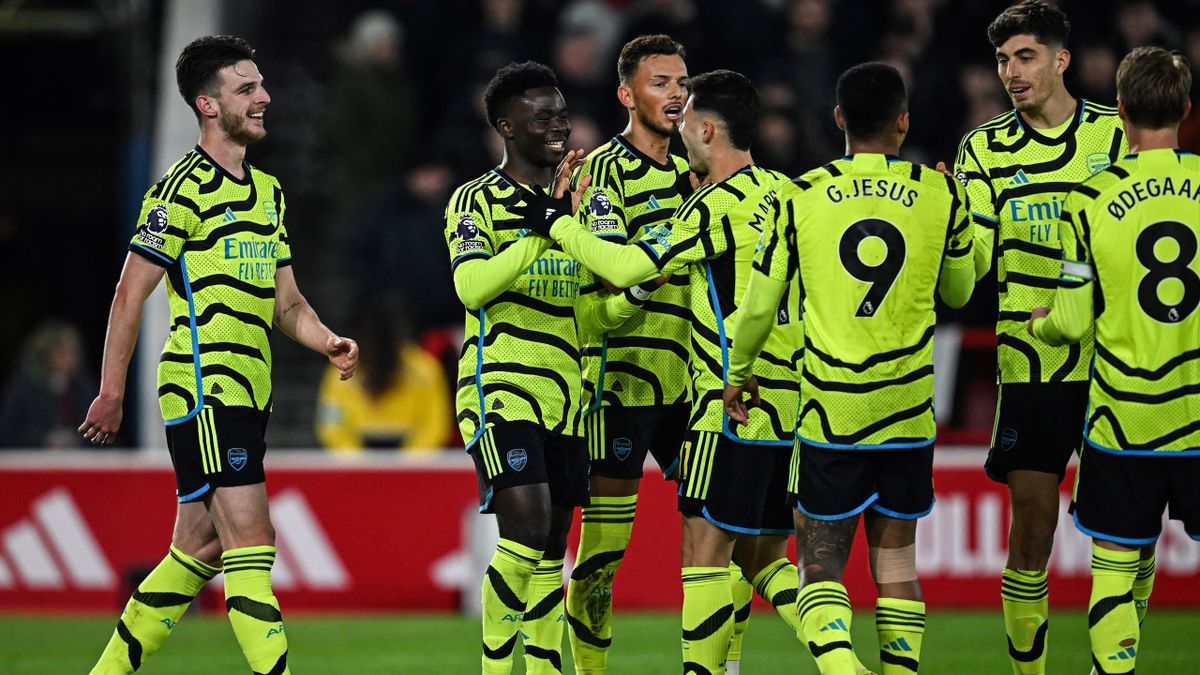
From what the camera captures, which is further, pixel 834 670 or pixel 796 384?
pixel 796 384

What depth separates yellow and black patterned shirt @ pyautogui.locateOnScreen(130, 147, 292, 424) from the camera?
695 centimetres

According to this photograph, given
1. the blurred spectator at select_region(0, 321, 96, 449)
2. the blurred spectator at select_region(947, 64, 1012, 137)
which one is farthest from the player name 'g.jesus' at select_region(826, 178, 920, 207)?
the blurred spectator at select_region(0, 321, 96, 449)

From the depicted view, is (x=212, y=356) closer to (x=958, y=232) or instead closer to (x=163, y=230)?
(x=163, y=230)

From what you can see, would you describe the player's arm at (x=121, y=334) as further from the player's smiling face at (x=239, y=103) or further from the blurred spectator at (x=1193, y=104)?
the blurred spectator at (x=1193, y=104)

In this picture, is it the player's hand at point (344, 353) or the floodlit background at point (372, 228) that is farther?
the floodlit background at point (372, 228)

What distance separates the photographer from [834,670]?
6.30m

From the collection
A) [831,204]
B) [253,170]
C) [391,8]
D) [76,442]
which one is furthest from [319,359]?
[831,204]

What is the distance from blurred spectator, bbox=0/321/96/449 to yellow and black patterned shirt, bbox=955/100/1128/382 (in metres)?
8.78

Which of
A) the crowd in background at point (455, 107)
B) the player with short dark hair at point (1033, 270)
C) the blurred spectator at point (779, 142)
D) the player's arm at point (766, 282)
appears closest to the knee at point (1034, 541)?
the player with short dark hair at point (1033, 270)

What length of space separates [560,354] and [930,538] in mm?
5689

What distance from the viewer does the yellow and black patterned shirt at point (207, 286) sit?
6.95 metres

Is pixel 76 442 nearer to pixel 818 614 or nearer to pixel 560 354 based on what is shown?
pixel 560 354

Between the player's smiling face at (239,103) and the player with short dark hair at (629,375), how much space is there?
4.68 feet

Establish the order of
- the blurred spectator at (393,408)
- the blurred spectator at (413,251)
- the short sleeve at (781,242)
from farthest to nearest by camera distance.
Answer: the blurred spectator at (413,251) < the blurred spectator at (393,408) < the short sleeve at (781,242)
